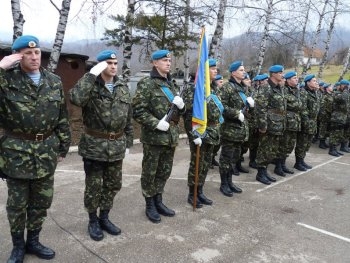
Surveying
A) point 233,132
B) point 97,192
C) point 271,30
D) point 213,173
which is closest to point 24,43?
point 97,192

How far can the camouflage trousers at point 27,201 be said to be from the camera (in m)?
3.17

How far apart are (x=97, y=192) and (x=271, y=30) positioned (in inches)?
484

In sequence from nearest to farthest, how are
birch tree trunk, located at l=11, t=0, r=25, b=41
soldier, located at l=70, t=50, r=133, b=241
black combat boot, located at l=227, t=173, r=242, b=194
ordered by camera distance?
soldier, located at l=70, t=50, r=133, b=241 → black combat boot, located at l=227, t=173, r=242, b=194 → birch tree trunk, located at l=11, t=0, r=25, b=41

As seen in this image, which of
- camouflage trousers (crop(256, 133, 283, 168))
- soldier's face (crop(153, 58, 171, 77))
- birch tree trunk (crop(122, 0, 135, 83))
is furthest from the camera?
birch tree trunk (crop(122, 0, 135, 83))

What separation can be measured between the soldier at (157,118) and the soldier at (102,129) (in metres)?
0.33

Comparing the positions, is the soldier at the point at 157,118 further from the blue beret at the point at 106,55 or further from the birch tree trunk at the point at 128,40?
the birch tree trunk at the point at 128,40

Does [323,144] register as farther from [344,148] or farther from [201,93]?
[201,93]

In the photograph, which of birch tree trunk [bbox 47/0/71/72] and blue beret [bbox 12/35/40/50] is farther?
birch tree trunk [bbox 47/0/71/72]

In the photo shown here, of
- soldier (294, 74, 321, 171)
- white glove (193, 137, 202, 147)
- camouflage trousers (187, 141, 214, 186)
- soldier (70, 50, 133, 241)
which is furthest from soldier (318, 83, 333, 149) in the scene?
soldier (70, 50, 133, 241)

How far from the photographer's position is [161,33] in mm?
11727

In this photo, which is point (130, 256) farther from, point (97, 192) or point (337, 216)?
point (337, 216)

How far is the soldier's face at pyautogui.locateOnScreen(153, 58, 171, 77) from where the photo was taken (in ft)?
14.0

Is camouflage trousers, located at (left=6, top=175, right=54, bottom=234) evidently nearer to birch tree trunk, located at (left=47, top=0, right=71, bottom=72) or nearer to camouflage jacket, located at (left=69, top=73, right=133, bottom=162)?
→ camouflage jacket, located at (left=69, top=73, right=133, bottom=162)

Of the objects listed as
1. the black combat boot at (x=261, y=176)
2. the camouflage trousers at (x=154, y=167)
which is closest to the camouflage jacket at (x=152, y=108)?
the camouflage trousers at (x=154, y=167)
